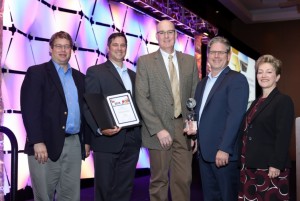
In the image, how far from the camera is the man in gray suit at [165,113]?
2982 mm

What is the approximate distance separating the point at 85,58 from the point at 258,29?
289 inches

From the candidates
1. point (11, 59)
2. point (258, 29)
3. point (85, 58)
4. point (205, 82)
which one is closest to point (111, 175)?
point (205, 82)

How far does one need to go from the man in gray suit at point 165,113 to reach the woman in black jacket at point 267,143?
20.9 inches

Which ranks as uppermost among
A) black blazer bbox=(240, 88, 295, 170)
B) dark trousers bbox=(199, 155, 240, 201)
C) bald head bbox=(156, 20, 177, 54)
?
bald head bbox=(156, 20, 177, 54)

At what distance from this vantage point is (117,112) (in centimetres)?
291

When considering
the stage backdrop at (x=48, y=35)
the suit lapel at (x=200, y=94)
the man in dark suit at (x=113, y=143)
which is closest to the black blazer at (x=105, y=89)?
the man in dark suit at (x=113, y=143)

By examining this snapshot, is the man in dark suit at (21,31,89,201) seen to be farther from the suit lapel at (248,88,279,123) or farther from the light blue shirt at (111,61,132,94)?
the suit lapel at (248,88,279,123)

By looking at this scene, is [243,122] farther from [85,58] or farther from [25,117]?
[85,58]

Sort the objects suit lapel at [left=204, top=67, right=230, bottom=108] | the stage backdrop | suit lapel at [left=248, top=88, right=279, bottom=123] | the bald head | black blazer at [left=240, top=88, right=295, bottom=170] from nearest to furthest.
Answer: black blazer at [left=240, top=88, right=295, bottom=170]
suit lapel at [left=248, top=88, right=279, bottom=123]
suit lapel at [left=204, top=67, right=230, bottom=108]
the bald head
the stage backdrop

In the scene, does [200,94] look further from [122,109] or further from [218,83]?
[122,109]

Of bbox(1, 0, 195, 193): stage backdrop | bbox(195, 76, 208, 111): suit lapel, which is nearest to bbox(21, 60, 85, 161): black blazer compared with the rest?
bbox(195, 76, 208, 111): suit lapel

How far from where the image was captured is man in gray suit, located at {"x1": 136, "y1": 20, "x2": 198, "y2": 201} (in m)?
2.98

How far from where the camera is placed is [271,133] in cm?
259

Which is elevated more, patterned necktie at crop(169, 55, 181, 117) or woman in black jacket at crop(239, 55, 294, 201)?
patterned necktie at crop(169, 55, 181, 117)
